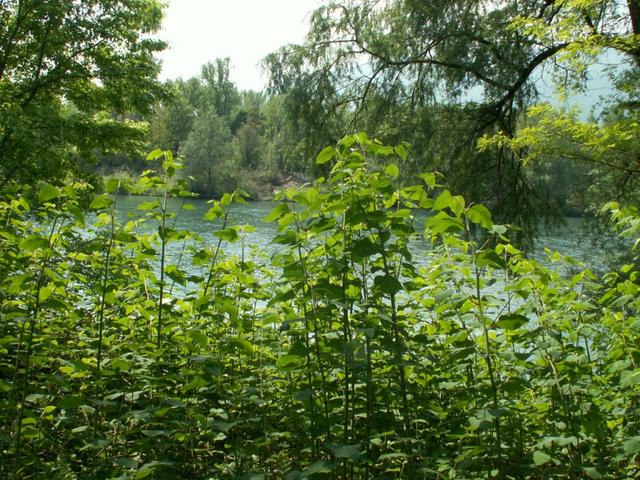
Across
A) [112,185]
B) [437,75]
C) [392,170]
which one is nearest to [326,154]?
[392,170]

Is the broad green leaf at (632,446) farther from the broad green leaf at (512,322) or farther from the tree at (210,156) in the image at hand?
the tree at (210,156)

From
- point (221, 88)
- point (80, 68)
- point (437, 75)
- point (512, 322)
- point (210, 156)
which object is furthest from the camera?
point (221, 88)

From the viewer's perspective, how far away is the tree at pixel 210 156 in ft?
129

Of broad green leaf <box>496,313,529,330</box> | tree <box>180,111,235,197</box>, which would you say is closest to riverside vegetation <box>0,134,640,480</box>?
broad green leaf <box>496,313,529,330</box>

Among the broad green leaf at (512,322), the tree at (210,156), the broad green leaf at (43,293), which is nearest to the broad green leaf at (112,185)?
the broad green leaf at (43,293)

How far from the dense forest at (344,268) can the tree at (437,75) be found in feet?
0.12

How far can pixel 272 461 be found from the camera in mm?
2102

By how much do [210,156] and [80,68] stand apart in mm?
31879

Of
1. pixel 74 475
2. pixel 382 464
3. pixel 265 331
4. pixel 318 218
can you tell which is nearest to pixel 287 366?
pixel 318 218

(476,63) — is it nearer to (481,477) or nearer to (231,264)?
(231,264)

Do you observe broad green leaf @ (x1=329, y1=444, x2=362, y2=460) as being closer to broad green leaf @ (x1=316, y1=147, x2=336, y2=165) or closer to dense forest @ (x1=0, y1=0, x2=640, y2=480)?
dense forest @ (x1=0, y1=0, x2=640, y2=480)

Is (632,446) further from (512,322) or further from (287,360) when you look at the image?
(287,360)

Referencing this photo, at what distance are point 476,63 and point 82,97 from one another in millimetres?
7202

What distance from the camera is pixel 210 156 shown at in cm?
4088
